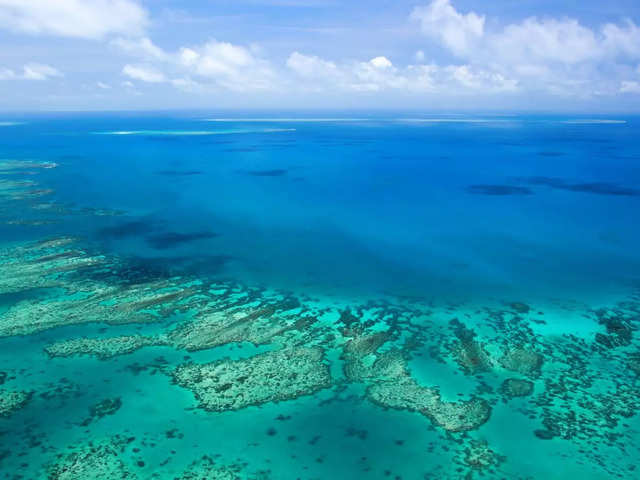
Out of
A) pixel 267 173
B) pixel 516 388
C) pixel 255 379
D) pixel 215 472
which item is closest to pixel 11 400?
pixel 215 472

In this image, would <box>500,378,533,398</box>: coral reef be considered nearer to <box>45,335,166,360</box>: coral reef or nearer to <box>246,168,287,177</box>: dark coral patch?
<box>45,335,166,360</box>: coral reef

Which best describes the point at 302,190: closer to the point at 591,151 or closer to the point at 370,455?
the point at 370,455

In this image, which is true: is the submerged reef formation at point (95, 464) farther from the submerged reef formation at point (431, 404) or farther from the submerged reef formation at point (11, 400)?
the submerged reef formation at point (431, 404)

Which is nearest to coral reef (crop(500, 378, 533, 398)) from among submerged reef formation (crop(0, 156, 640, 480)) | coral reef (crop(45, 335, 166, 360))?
submerged reef formation (crop(0, 156, 640, 480))

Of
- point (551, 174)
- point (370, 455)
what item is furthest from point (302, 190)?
point (370, 455)

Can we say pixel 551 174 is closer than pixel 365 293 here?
No

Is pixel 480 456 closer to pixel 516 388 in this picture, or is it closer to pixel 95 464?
pixel 516 388
